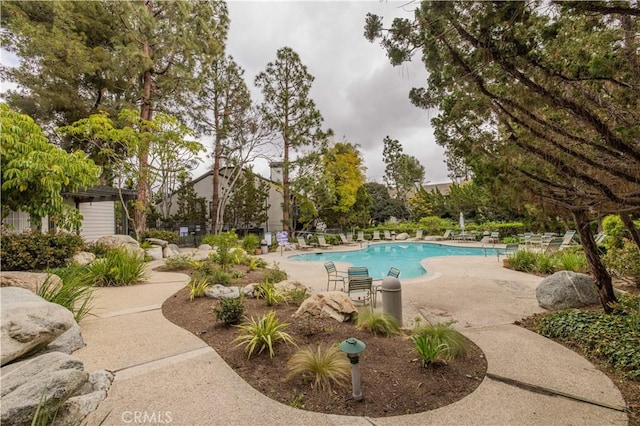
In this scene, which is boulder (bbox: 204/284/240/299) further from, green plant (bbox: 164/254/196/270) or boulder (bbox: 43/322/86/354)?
green plant (bbox: 164/254/196/270)

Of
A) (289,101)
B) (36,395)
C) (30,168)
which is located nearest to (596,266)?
(36,395)

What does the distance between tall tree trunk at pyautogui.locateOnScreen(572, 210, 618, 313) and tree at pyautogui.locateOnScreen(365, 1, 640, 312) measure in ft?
3.18

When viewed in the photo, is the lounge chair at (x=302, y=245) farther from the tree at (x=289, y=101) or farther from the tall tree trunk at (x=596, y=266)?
the tall tree trunk at (x=596, y=266)

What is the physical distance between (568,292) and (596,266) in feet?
2.55

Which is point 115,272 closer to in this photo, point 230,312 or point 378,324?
point 230,312

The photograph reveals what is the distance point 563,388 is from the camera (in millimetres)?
2867

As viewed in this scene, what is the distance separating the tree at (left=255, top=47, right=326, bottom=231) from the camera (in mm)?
19641

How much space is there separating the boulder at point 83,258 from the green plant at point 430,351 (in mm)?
9000

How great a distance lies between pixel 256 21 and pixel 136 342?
977 centimetres

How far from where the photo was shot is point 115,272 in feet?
22.5

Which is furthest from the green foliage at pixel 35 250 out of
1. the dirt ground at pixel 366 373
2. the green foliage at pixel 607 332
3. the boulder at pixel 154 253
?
the green foliage at pixel 607 332

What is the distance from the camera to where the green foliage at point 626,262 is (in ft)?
20.3

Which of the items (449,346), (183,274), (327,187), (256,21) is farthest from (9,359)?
(327,187)

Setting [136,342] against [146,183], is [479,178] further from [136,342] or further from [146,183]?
[146,183]
